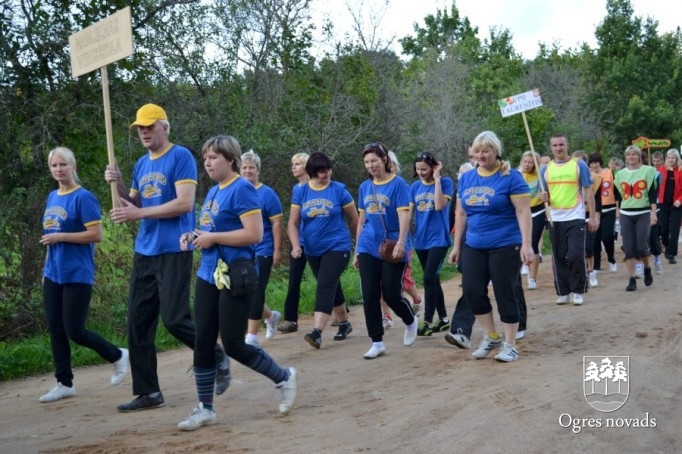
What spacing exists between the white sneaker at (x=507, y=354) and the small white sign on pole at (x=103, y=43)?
13.4 feet

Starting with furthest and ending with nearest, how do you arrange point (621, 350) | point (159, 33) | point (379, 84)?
point (379, 84) → point (159, 33) → point (621, 350)

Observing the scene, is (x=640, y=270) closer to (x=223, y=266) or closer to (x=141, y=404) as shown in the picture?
(x=141, y=404)

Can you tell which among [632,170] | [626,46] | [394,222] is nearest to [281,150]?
[632,170]

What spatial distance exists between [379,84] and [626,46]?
97.4ft

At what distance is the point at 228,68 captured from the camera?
16.4m

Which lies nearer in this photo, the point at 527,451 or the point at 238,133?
the point at 527,451

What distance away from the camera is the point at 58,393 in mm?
7344

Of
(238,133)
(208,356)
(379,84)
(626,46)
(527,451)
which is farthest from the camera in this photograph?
(626,46)

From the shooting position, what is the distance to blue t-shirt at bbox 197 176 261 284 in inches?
235

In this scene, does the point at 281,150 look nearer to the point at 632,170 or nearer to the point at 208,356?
the point at 632,170

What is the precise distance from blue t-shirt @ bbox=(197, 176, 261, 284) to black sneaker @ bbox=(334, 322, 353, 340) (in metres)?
4.02

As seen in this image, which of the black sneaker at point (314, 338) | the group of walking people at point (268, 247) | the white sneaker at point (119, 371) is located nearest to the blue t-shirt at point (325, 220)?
the group of walking people at point (268, 247)

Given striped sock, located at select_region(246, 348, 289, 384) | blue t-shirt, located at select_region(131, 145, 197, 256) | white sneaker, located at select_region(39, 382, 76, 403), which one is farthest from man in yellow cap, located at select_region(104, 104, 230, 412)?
white sneaker, located at select_region(39, 382, 76, 403)

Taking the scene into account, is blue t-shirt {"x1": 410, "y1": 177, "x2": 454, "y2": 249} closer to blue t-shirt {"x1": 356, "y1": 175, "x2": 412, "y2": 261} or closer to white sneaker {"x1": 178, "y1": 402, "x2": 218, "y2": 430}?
blue t-shirt {"x1": 356, "y1": 175, "x2": 412, "y2": 261}
